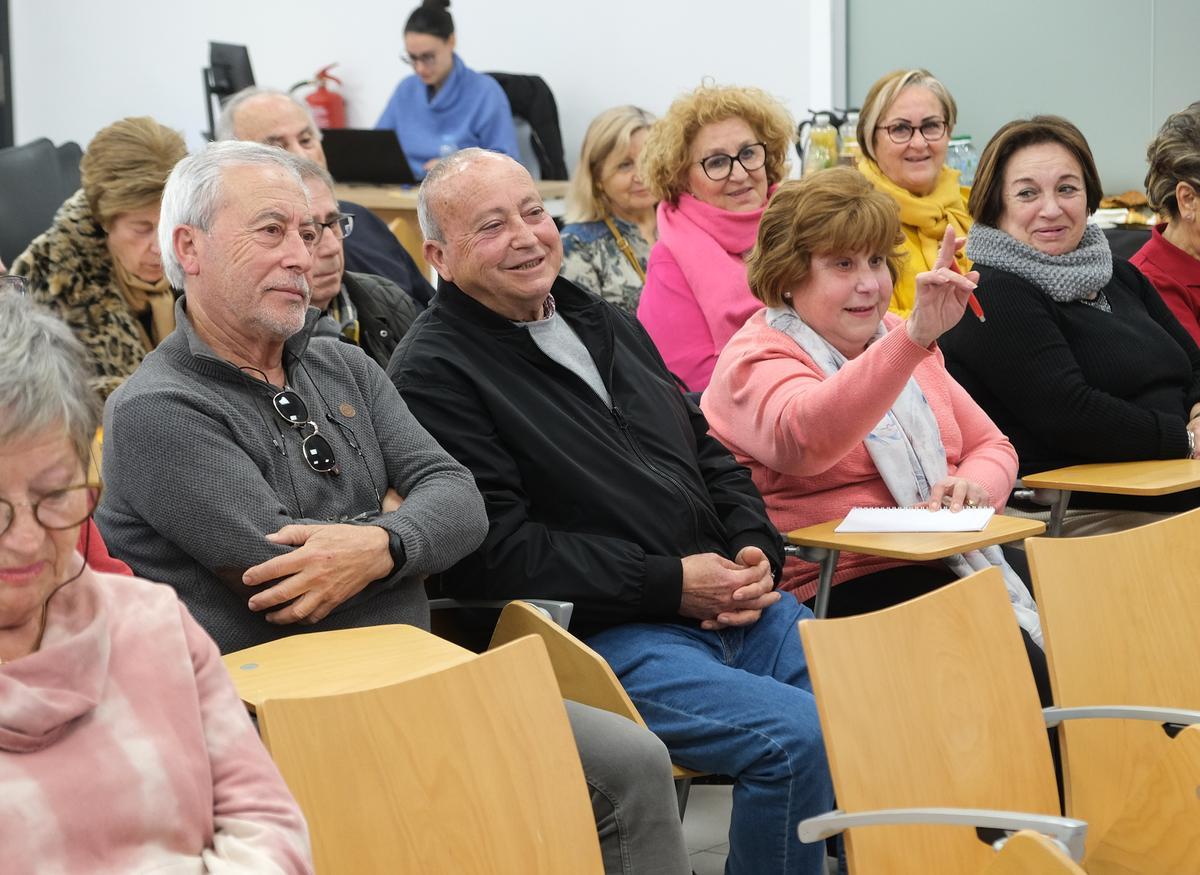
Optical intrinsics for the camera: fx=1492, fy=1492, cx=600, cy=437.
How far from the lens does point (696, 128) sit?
3812mm

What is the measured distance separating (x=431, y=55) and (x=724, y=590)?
5.45m

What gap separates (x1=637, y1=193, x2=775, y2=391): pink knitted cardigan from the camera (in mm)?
3637

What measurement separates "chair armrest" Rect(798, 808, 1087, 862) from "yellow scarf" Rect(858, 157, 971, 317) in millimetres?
2364

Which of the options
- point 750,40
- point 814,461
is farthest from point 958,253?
point 750,40

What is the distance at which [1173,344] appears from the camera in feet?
11.8

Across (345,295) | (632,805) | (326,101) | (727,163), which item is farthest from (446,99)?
(632,805)

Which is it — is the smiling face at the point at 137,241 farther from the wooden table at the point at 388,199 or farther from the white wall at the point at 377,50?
the white wall at the point at 377,50

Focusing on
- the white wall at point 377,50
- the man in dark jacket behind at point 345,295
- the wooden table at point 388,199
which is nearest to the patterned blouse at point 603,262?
the man in dark jacket behind at point 345,295

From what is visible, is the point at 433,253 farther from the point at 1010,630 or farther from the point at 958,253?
the point at 958,253

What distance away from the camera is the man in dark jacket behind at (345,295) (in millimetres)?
3021

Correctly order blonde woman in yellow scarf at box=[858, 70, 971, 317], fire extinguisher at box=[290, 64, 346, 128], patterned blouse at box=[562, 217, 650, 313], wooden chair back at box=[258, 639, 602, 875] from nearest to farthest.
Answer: wooden chair back at box=[258, 639, 602, 875]
blonde woman in yellow scarf at box=[858, 70, 971, 317]
patterned blouse at box=[562, 217, 650, 313]
fire extinguisher at box=[290, 64, 346, 128]

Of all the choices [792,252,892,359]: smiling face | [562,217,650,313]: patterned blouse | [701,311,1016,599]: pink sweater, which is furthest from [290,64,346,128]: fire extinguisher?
[792,252,892,359]: smiling face

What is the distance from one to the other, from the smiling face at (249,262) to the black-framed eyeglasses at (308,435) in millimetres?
99

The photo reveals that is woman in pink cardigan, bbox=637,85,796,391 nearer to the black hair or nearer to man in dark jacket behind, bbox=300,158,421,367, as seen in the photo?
man in dark jacket behind, bbox=300,158,421,367
